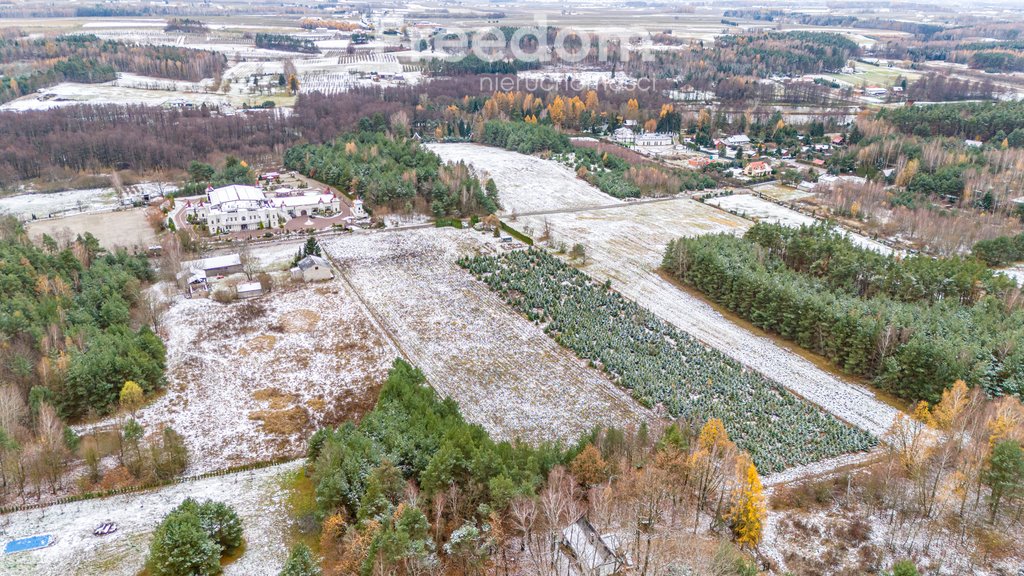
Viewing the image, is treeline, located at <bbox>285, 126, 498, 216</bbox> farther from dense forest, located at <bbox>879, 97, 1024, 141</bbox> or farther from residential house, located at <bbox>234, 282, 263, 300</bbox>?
dense forest, located at <bbox>879, 97, 1024, 141</bbox>

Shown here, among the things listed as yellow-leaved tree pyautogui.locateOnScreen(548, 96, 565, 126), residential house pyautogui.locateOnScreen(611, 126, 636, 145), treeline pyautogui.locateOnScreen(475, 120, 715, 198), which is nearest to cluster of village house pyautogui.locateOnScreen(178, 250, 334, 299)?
treeline pyautogui.locateOnScreen(475, 120, 715, 198)

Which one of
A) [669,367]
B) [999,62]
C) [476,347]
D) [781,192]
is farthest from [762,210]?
[999,62]

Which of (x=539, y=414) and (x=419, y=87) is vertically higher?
(x=419, y=87)

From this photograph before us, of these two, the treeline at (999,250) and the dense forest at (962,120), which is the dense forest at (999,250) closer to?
the treeline at (999,250)

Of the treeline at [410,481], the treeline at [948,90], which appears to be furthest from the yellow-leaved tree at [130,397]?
the treeline at [948,90]

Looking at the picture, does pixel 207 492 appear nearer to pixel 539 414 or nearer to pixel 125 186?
pixel 539 414

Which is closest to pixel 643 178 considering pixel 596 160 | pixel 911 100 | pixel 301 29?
pixel 596 160
